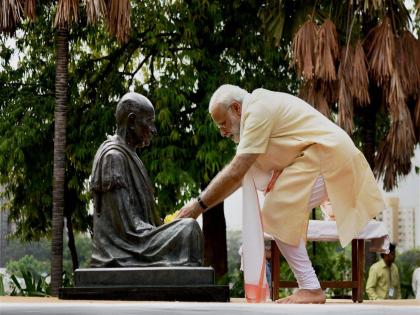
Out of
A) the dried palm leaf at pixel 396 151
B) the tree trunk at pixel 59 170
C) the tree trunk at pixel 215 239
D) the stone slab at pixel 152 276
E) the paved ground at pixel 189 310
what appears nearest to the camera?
the paved ground at pixel 189 310

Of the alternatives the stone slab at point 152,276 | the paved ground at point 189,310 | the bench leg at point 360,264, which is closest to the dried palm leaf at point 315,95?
the bench leg at point 360,264

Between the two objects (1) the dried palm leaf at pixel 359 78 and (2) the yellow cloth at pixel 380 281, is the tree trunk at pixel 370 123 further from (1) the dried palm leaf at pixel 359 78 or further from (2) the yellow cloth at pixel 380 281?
(2) the yellow cloth at pixel 380 281

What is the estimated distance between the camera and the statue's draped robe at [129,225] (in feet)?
20.3

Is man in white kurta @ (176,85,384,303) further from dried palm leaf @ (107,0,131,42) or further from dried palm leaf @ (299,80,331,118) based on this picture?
dried palm leaf @ (299,80,331,118)

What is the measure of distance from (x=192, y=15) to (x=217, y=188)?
1003 centimetres

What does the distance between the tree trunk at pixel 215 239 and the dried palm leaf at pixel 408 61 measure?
139 inches

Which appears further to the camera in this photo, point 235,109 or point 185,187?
point 185,187

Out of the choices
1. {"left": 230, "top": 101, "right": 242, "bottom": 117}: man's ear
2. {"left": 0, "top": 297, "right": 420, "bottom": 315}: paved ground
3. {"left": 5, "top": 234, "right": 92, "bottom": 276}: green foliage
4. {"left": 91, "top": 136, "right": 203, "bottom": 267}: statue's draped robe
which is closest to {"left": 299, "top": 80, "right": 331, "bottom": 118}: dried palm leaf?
{"left": 91, "top": 136, "right": 203, "bottom": 267}: statue's draped robe

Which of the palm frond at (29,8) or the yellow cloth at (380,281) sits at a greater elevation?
the palm frond at (29,8)

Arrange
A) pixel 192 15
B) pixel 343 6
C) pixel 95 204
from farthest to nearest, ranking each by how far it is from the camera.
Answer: pixel 192 15 < pixel 343 6 < pixel 95 204

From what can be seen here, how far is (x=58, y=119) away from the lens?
13422 mm

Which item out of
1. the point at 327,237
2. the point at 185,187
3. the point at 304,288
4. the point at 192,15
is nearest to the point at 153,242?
the point at 304,288

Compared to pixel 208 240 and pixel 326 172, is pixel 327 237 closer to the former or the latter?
pixel 326 172

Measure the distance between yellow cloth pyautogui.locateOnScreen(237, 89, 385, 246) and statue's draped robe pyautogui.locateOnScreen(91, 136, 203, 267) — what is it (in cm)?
50
